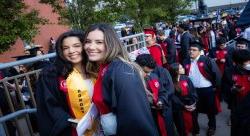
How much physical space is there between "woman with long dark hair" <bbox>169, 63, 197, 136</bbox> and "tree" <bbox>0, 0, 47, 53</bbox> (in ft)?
15.9

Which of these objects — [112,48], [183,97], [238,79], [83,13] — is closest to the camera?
[112,48]

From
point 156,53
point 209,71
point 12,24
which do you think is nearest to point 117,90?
point 209,71

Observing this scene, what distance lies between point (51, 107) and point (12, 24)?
6832 millimetres

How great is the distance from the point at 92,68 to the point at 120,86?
0.68 meters

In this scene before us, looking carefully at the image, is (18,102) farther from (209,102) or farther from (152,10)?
(152,10)

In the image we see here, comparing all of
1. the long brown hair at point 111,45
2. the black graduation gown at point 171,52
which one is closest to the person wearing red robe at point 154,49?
the black graduation gown at point 171,52

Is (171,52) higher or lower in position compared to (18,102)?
lower

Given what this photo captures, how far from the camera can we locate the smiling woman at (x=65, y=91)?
3370 mm

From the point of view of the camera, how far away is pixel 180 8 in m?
28.2

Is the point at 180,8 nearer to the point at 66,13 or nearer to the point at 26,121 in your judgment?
the point at 66,13

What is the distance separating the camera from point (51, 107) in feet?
11.0

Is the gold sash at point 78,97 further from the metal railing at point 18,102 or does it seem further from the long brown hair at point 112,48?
the metal railing at point 18,102

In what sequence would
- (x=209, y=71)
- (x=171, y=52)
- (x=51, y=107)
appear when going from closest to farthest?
(x=51, y=107) → (x=209, y=71) → (x=171, y=52)

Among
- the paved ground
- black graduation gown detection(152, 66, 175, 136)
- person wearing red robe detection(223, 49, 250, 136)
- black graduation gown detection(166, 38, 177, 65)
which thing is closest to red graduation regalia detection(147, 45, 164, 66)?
black graduation gown detection(166, 38, 177, 65)
